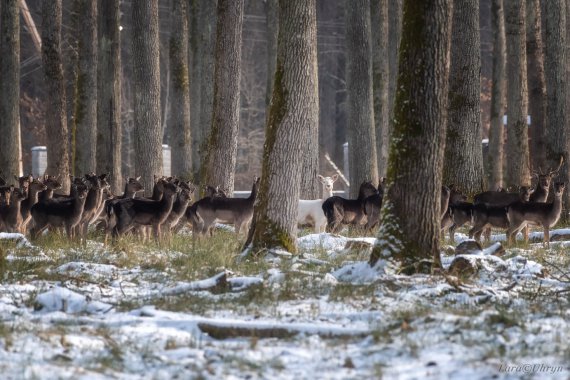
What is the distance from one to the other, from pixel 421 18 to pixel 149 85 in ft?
46.9

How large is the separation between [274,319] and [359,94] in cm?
1686

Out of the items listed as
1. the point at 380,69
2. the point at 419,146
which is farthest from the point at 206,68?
the point at 419,146

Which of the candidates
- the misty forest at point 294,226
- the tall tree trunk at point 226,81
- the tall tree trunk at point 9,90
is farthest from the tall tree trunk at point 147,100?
the tall tree trunk at point 226,81

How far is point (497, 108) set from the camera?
31156mm

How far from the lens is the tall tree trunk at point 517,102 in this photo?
86.4 ft

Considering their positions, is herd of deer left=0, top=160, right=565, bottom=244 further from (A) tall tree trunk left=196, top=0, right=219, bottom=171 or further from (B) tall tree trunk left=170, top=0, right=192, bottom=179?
(B) tall tree trunk left=170, top=0, right=192, bottom=179

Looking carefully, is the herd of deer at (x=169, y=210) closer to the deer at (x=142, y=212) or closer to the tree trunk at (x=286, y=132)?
the deer at (x=142, y=212)

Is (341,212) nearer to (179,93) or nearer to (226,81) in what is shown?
(226,81)

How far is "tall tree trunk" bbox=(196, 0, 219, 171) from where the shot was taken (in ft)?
86.4

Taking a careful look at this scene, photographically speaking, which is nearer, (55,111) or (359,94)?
(55,111)

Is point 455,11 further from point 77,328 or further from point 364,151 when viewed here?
point 77,328

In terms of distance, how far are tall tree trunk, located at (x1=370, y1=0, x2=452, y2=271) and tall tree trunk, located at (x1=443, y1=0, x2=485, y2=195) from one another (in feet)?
27.1

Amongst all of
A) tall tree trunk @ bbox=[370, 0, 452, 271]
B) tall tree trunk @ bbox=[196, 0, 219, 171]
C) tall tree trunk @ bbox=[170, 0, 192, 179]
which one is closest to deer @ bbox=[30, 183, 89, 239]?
tall tree trunk @ bbox=[370, 0, 452, 271]

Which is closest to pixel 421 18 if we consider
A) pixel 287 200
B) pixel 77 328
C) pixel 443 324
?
pixel 287 200
